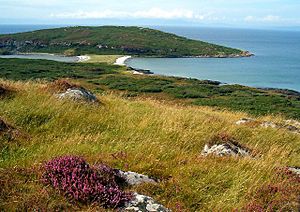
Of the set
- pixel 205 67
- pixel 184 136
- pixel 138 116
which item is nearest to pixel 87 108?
pixel 138 116

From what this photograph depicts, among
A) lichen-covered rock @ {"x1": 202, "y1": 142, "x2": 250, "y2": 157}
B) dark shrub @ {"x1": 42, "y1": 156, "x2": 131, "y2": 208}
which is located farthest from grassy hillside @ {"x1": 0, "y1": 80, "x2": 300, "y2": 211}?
lichen-covered rock @ {"x1": 202, "y1": 142, "x2": 250, "y2": 157}

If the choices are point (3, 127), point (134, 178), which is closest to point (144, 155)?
point (134, 178)

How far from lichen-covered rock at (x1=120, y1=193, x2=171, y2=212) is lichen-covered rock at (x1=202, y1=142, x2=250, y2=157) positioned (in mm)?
3728

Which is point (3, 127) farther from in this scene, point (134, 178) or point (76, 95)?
point (76, 95)

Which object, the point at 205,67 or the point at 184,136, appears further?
the point at 205,67

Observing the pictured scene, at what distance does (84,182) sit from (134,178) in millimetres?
1139

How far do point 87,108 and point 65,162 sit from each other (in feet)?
21.3

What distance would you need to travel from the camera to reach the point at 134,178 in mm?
6832

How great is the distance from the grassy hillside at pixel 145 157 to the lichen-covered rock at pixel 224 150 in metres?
0.30

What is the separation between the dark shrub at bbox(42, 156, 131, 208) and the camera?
566cm

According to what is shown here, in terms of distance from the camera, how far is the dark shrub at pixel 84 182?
5660 mm

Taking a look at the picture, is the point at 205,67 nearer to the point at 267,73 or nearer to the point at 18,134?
the point at 267,73

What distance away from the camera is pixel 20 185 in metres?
5.59

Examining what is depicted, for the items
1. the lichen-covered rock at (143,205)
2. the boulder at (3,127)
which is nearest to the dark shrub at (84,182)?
the lichen-covered rock at (143,205)
